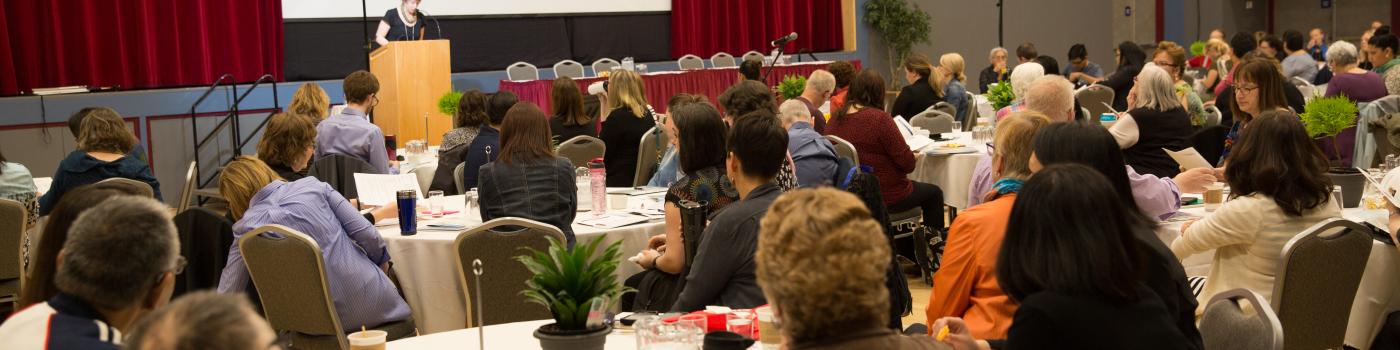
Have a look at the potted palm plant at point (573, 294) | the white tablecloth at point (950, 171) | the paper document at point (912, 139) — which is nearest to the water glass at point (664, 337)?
the potted palm plant at point (573, 294)

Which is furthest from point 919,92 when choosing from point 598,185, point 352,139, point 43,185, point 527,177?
point 43,185

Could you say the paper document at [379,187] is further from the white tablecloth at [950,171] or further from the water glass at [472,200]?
the white tablecloth at [950,171]

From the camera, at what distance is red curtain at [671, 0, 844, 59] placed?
1571 cm

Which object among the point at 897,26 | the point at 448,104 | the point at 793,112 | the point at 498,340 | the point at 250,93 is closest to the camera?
the point at 498,340

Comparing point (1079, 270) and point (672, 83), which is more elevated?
point (672, 83)

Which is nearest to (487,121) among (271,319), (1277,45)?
(271,319)

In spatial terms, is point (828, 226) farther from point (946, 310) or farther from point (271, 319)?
point (271, 319)

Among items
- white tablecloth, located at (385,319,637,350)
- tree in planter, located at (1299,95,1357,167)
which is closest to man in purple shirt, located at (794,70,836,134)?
tree in planter, located at (1299,95,1357,167)

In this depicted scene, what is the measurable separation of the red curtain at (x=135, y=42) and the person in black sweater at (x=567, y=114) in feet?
18.7

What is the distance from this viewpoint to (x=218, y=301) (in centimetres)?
166

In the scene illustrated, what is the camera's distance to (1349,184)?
15.8 feet

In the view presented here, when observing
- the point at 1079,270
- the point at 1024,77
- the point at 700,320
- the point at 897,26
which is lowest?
the point at 700,320

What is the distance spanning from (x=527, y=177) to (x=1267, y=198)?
2.55m

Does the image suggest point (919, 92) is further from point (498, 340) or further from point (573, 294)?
point (573, 294)
